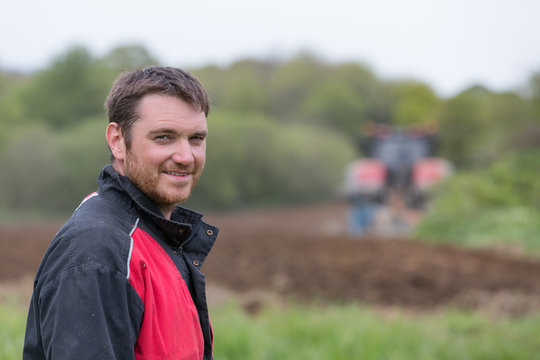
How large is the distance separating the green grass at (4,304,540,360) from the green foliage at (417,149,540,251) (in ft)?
18.3

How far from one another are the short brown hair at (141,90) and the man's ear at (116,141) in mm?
17

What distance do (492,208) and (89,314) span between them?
1257cm

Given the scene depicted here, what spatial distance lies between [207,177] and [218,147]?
121 cm

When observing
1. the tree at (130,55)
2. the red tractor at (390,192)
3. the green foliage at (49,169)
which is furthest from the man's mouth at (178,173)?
the tree at (130,55)

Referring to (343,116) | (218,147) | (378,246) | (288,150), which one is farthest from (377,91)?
(378,246)

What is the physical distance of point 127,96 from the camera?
1.73 metres

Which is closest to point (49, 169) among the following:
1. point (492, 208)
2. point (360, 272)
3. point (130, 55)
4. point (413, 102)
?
point (130, 55)

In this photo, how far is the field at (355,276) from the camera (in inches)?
249

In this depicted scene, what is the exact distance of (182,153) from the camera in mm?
1765

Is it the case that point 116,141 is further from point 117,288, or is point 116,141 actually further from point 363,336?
point 363,336

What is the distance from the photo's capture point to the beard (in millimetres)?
1749

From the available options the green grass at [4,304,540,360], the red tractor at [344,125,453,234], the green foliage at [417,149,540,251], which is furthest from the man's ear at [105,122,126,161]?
the red tractor at [344,125,453,234]

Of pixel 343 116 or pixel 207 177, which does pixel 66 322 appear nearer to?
pixel 207 177

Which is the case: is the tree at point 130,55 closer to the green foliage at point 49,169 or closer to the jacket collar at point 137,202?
the green foliage at point 49,169
